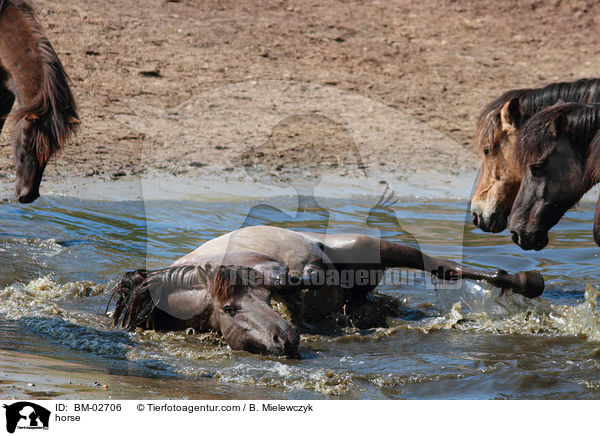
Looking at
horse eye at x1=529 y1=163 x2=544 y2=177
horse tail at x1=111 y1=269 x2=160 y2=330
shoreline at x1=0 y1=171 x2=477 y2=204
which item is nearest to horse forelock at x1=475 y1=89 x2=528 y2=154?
horse eye at x1=529 y1=163 x2=544 y2=177

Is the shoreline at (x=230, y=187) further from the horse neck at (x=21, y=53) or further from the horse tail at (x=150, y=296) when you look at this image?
the horse tail at (x=150, y=296)

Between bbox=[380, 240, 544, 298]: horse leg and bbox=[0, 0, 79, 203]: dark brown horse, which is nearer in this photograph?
bbox=[380, 240, 544, 298]: horse leg

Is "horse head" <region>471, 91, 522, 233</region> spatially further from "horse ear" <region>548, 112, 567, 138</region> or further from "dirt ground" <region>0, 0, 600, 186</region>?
"dirt ground" <region>0, 0, 600, 186</region>

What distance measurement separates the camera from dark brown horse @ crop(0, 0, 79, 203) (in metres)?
5.49

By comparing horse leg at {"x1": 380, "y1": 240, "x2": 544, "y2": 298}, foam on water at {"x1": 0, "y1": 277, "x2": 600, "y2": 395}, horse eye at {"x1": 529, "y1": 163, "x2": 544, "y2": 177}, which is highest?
horse eye at {"x1": 529, "y1": 163, "x2": 544, "y2": 177}

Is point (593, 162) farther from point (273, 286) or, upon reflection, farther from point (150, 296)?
point (150, 296)

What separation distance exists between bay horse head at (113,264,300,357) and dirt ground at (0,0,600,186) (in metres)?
3.90

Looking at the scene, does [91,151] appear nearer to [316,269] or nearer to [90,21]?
[90,21]

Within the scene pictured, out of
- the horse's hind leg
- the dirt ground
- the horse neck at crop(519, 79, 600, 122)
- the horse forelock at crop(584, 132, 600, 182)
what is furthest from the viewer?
the dirt ground

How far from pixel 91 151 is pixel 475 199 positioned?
17.6 ft
